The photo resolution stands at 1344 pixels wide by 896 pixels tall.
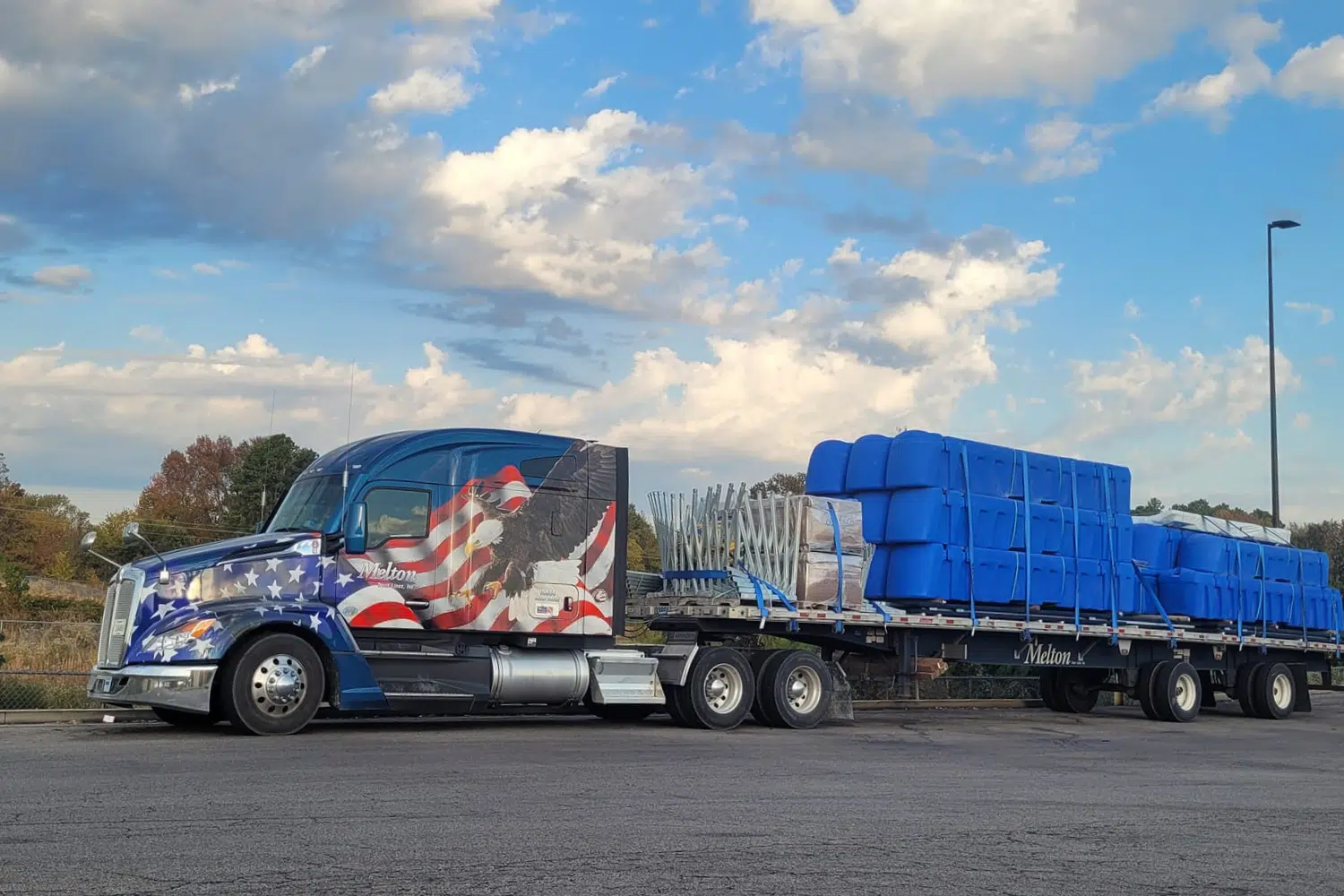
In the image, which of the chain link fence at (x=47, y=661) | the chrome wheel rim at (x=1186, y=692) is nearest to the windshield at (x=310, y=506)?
the chain link fence at (x=47, y=661)

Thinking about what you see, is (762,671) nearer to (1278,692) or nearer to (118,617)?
(118,617)

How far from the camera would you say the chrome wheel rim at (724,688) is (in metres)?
16.2

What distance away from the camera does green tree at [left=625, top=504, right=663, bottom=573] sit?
18172 millimetres

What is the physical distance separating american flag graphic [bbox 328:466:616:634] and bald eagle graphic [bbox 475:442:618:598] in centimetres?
3

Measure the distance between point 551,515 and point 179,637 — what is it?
13.7 ft

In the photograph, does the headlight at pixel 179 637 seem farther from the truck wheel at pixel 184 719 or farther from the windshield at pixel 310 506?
the windshield at pixel 310 506

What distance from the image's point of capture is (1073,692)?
23641 mm

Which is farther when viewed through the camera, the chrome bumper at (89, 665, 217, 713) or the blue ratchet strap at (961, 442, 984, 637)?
the blue ratchet strap at (961, 442, 984, 637)

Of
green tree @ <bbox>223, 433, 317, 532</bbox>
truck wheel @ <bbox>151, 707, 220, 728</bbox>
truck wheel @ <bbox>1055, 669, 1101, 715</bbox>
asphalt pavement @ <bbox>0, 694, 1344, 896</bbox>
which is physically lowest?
asphalt pavement @ <bbox>0, 694, 1344, 896</bbox>

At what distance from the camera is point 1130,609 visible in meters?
20.3

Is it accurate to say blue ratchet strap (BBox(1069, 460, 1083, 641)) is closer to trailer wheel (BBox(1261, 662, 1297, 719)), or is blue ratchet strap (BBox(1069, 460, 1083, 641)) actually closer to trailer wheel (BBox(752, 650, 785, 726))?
trailer wheel (BBox(752, 650, 785, 726))

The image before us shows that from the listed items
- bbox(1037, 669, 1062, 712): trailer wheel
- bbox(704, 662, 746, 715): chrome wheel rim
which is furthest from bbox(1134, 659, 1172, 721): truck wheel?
bbox(704, 662, 746, 715): chrome wheel rim

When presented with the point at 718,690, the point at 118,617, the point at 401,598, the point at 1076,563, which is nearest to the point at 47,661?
the point at 118,617

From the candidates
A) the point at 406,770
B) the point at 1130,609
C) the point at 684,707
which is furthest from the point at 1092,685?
the point at 406,770
